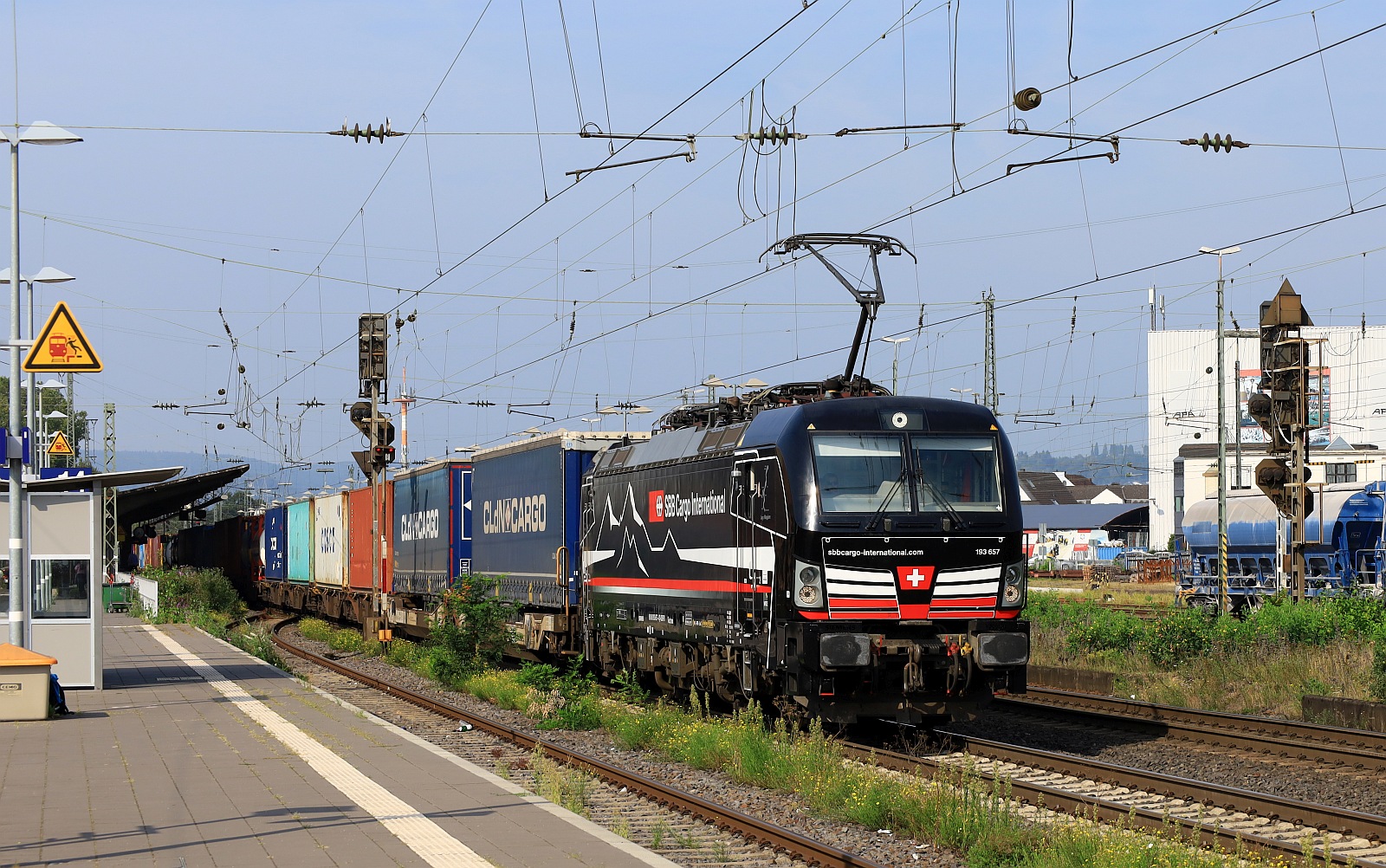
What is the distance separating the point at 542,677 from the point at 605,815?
27.3 ft

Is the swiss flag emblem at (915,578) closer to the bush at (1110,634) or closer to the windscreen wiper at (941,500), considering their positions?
the windscreen wiper at (941,500)

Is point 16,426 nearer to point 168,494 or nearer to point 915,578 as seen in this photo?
point 915,578

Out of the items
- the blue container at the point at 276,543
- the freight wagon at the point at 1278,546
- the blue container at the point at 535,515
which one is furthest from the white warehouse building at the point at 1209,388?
the blue container at the point at 535,515

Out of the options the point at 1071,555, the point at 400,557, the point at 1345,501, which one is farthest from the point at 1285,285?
the point at 1071,555

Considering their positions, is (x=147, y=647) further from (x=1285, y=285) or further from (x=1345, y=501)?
(x=1345, y=501)

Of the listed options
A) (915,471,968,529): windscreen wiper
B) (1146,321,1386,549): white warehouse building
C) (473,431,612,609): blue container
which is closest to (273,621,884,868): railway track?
(473,431,612,609): blue container

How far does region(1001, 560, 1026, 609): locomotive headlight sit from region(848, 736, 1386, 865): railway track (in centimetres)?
150

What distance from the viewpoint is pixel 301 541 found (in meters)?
49.7

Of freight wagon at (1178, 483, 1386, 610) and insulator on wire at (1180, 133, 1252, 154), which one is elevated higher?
insulator on wire at (1180, 133, 1252, 154)

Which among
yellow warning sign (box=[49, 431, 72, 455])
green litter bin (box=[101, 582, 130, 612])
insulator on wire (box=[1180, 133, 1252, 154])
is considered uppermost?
insulator on wire (box=[1180, 133, 1252, 154])

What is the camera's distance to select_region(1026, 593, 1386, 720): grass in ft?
59.9

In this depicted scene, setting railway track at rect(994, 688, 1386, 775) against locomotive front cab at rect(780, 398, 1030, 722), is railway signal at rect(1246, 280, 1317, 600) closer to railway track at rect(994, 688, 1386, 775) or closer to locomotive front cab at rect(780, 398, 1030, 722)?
railway track at rect(994, 688, 1386, 775)

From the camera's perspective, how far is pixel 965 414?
50.0 ft

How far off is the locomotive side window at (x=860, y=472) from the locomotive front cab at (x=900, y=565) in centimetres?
1
